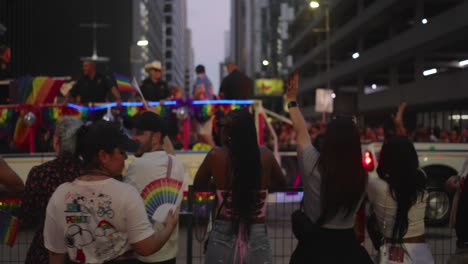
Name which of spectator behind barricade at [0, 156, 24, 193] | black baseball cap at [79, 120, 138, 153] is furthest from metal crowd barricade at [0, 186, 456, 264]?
black baseball cap at [79, 120, 138, 153]

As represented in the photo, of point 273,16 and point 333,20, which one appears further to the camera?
point 273,16

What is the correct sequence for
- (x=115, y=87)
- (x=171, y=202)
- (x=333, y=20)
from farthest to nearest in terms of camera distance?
(x=333, y=20)
(x=115, y=87)
(x=171, y=202)

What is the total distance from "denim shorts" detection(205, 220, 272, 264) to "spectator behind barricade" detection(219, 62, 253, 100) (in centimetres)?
726

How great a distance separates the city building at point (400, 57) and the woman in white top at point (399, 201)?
18.0 m

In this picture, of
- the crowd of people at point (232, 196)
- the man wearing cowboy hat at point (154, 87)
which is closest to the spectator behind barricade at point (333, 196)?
the crowd of people at point (232, 196)

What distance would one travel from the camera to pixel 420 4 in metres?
36.0

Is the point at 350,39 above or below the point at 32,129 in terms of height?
above

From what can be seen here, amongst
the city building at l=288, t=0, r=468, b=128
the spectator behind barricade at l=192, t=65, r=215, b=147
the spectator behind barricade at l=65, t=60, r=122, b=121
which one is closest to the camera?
the spectator behind barricade at l=192, t=65, r=215, b=147

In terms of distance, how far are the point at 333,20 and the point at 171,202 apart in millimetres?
60242

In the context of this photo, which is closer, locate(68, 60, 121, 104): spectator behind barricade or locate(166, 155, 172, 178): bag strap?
locate(166, 155, 172, 178): bag strap

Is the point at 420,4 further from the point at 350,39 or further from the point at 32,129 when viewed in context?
the point at 32,129

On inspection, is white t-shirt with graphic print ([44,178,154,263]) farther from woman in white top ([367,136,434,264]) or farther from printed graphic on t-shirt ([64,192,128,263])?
woman in white top ([367,136,434,264])

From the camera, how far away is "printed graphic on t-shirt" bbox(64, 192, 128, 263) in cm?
311

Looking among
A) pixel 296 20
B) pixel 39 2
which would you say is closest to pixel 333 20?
pixel 296 20
